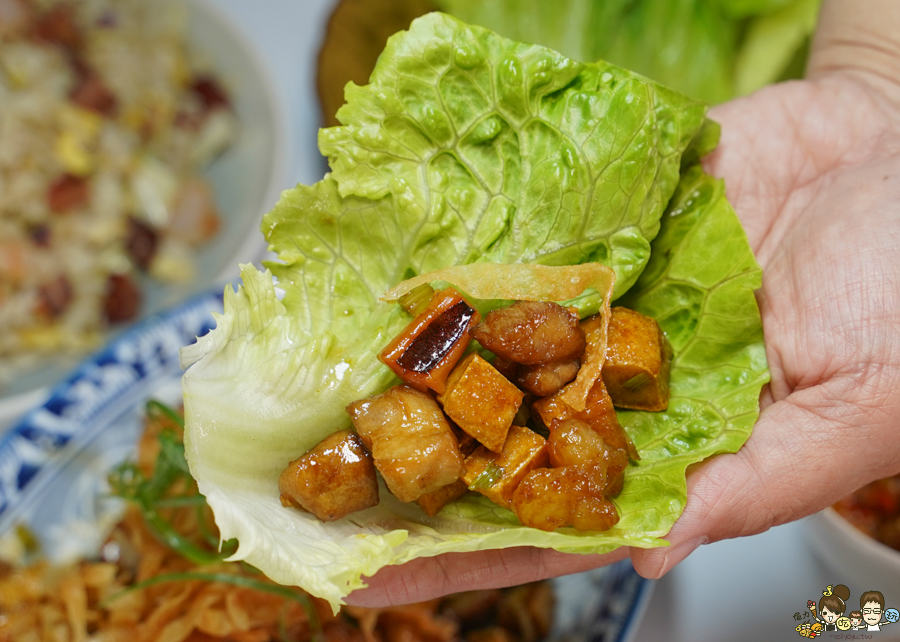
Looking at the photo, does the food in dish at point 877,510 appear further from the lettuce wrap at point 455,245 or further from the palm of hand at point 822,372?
the lettuce wrap at point 455,245

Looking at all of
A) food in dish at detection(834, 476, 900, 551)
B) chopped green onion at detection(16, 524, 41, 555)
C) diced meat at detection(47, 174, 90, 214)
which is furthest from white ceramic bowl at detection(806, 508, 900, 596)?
diced meat at detection(47, 174, 90, 214)

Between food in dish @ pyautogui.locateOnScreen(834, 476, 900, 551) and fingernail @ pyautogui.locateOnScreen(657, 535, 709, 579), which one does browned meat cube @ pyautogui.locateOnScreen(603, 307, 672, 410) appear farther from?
food in dish @ pyautogui.locateOnScreen(834, 476, 900, 551)

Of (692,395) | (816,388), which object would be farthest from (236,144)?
(816,388)

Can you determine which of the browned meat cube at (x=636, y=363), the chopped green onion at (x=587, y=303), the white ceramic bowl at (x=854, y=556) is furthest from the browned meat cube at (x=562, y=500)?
the white ceramic bowl at (x=854, y=556)

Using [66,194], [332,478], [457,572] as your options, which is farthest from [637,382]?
[66,194]

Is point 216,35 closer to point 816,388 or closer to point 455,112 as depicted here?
point 455,112
